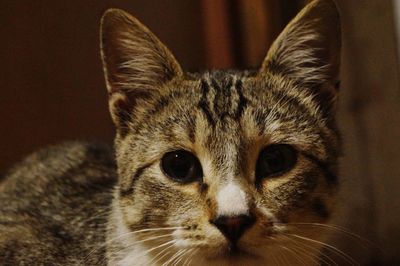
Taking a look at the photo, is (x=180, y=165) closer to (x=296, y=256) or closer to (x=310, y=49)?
(x=296, y=256)

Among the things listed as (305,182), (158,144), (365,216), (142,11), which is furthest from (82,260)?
(142,11)

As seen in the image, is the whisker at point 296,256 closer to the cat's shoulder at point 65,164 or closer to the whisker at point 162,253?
the whisker at point 162,253

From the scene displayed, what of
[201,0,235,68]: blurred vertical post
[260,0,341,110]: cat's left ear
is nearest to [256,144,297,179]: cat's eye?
[260,0,341,110]: cat's left ear

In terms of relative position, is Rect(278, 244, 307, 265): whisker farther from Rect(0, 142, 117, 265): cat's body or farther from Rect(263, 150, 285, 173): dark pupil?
Rect(0, 142, 117, 265): cat's body

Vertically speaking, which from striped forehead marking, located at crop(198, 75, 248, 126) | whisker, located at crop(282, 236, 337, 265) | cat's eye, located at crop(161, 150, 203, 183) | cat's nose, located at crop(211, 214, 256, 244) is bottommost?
whisker, located at crop(282, 236, 337, 265)

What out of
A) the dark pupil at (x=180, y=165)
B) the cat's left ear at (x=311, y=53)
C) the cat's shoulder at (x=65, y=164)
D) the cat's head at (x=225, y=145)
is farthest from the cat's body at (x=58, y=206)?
the cat's left ear at (x=311, y=53)

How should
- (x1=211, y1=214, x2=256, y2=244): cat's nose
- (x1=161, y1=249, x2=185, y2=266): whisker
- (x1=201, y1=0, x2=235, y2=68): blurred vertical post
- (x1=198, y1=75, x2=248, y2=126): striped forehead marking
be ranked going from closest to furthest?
1. (x1=211, y1=214, x2=256, y2=244): cat's nose
2. (x1=161, y1=249, x2=185, y2=266): whisker
3. (x1=198, y1=75, x2=248, y2=126): striped forehead marking
4. (x1=201, y1=0, x2=235, y2=68): blurred vertical post

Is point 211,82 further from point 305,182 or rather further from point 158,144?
point 305,182
